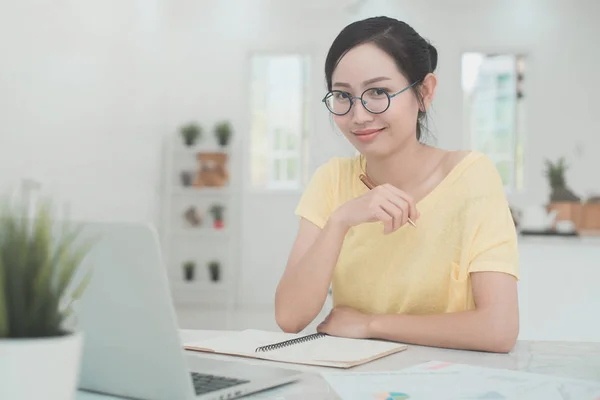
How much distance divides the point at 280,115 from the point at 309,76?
0.54 meters

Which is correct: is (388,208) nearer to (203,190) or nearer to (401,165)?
(401,165)

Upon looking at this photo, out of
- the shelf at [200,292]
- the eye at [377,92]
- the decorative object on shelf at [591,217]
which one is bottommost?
the shelf at [200,292]

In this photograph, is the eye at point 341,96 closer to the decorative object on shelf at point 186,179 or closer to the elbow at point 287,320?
the elbow at point 287,320

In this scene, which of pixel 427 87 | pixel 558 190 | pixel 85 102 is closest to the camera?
→ pixel 427 87

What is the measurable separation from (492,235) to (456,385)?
62 centimetres

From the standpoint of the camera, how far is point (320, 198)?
1699 millimetres

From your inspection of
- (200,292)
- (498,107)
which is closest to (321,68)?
(498,107)

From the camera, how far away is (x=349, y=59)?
59.0 inches

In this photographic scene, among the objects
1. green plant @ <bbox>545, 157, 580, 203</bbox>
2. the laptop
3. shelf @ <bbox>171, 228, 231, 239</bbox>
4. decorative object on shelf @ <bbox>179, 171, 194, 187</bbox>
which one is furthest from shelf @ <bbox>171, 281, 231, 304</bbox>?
the laptop

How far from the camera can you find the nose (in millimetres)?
1468

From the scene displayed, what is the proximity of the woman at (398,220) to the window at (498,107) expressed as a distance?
256 inches

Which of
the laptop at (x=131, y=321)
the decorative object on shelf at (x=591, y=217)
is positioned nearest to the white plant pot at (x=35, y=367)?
the laptop at (x=131, y=321)

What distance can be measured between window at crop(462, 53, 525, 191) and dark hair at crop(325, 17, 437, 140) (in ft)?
21.3

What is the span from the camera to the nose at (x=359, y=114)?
4.82ft
